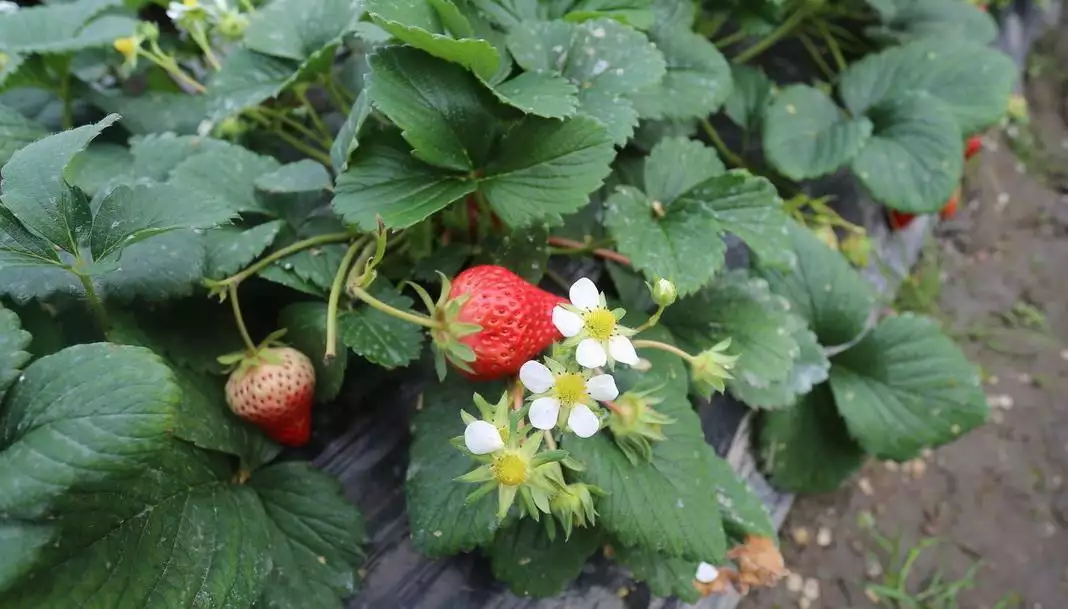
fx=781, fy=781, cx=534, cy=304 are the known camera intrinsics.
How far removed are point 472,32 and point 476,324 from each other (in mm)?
344

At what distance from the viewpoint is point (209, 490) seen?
0.69 metres

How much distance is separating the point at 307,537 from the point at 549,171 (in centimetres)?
41

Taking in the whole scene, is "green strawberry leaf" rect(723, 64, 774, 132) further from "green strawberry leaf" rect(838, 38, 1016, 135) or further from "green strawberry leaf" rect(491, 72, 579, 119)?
"green strawberry leaf" rect(491, 72, 579, 119)

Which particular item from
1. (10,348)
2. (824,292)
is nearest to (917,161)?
(824,292)

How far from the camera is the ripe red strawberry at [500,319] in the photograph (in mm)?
614

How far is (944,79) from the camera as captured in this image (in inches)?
47.1

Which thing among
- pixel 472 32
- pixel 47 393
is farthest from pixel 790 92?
pixel 47 393

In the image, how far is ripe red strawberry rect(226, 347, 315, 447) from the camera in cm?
70

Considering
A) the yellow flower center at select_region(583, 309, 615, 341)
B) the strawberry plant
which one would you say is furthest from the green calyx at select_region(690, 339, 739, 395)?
the yellow flower center at select_region(583, 309, 615, 341)

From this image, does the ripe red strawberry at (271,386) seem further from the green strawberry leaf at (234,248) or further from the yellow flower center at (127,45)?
the yellow flower center at (127,45)

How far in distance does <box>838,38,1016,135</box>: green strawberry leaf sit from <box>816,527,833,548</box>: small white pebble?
0.66 meters

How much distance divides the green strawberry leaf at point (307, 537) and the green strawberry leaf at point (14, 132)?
0.44m

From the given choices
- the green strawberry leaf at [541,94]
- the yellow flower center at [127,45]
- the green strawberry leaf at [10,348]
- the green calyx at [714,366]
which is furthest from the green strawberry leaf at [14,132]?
the green calyx at [714,366]

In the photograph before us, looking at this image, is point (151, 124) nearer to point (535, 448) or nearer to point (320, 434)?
point (320, 434)
